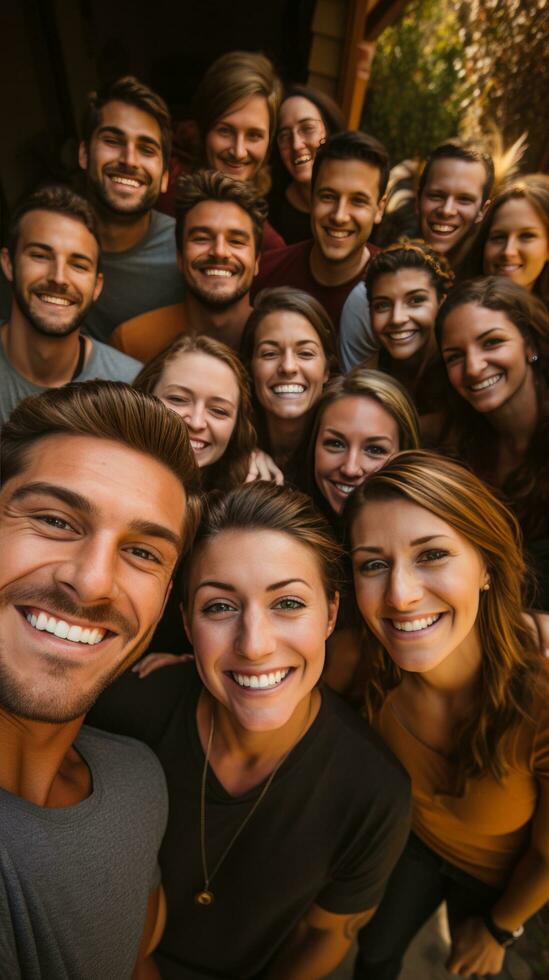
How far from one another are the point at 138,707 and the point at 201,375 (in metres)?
1.20

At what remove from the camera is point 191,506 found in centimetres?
161

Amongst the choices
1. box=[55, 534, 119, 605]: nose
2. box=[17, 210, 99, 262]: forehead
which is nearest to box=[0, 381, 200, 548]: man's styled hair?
box=[55, 534, 119, 605]: nose

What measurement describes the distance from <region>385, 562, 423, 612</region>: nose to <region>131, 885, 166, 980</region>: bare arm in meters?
1.04

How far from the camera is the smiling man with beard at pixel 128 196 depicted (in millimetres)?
3160

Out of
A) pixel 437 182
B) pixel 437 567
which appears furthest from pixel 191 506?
pixel 437 182

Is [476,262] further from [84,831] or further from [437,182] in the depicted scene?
[84,831]

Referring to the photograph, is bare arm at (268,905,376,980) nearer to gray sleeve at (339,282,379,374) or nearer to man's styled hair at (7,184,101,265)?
gray sleeve at (339,282,379,374)

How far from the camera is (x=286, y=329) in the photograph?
2600 millimetres

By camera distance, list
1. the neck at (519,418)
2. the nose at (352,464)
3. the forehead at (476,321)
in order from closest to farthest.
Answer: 1. the nose at (352,464)
2. the forehead at (476,321)
3. the neck at (519,418)

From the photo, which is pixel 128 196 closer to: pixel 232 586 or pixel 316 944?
pixel 232 586

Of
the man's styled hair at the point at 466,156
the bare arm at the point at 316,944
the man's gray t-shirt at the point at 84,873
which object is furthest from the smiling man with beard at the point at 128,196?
the bare arm at the point at 316,944

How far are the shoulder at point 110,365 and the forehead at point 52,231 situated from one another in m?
0.44

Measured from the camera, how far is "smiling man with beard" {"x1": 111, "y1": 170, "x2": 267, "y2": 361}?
2881 mm

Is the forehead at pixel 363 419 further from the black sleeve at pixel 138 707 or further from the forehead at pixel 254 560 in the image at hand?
the black sleeve at pixel 138 707
